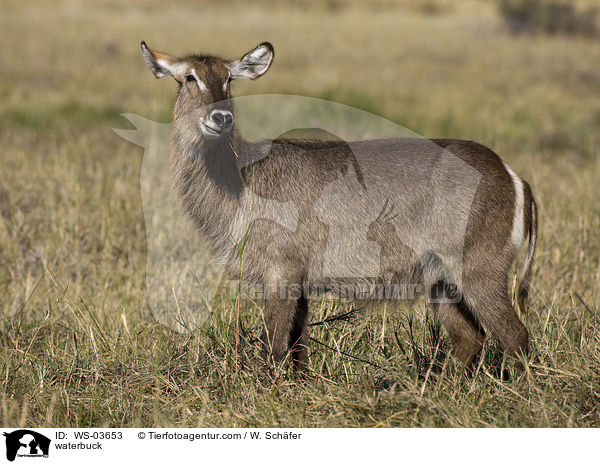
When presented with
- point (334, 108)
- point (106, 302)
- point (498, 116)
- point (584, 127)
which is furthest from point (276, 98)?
point (106, 302)

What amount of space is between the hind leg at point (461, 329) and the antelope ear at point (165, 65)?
148 centimetres

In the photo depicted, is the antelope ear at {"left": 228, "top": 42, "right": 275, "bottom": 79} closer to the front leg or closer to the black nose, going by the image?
the black nose

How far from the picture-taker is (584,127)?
→ 9.47 metres

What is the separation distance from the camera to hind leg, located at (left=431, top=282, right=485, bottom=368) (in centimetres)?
325

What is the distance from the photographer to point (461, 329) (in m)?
3.27

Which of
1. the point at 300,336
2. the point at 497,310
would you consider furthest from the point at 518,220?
the point at 300,336

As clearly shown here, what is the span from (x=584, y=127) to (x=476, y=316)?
7262 mm

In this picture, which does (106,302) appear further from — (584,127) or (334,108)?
(584,127)

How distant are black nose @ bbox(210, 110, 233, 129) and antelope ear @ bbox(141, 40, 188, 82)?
34cm
